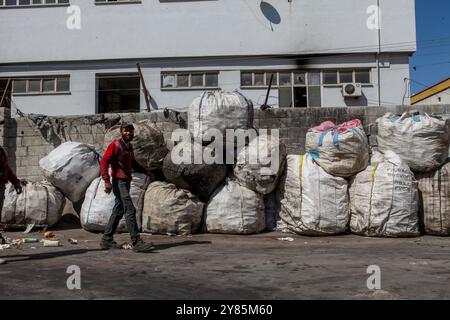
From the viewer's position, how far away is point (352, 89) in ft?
43.0

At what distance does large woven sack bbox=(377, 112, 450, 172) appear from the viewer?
5398 mm

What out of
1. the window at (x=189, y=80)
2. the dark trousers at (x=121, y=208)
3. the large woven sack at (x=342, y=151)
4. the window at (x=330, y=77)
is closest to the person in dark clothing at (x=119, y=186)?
the dark trousers at (x=121, y=208)

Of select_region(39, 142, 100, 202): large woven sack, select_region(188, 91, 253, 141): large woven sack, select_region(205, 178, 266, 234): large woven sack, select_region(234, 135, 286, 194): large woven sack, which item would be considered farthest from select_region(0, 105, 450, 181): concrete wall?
select_region(205, 178, 266, 234): large woven sack

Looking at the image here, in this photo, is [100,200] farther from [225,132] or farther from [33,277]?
[33,277]

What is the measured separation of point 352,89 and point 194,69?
16.2 feet

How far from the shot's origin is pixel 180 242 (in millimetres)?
5004

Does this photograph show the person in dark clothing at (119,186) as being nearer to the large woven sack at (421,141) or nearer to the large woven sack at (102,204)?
the large woven sack at (102,204)

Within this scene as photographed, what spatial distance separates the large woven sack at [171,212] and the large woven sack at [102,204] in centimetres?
14

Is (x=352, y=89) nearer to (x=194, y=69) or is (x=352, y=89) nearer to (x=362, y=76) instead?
(x=362, y=76)

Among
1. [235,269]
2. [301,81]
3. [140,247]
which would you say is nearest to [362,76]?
[301,81]

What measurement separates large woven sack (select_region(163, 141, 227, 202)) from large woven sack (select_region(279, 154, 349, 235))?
37.5 inches

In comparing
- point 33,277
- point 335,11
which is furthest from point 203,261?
point 335,11

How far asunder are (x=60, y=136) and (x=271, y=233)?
405 centimetres

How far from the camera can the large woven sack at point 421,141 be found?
5.40m
